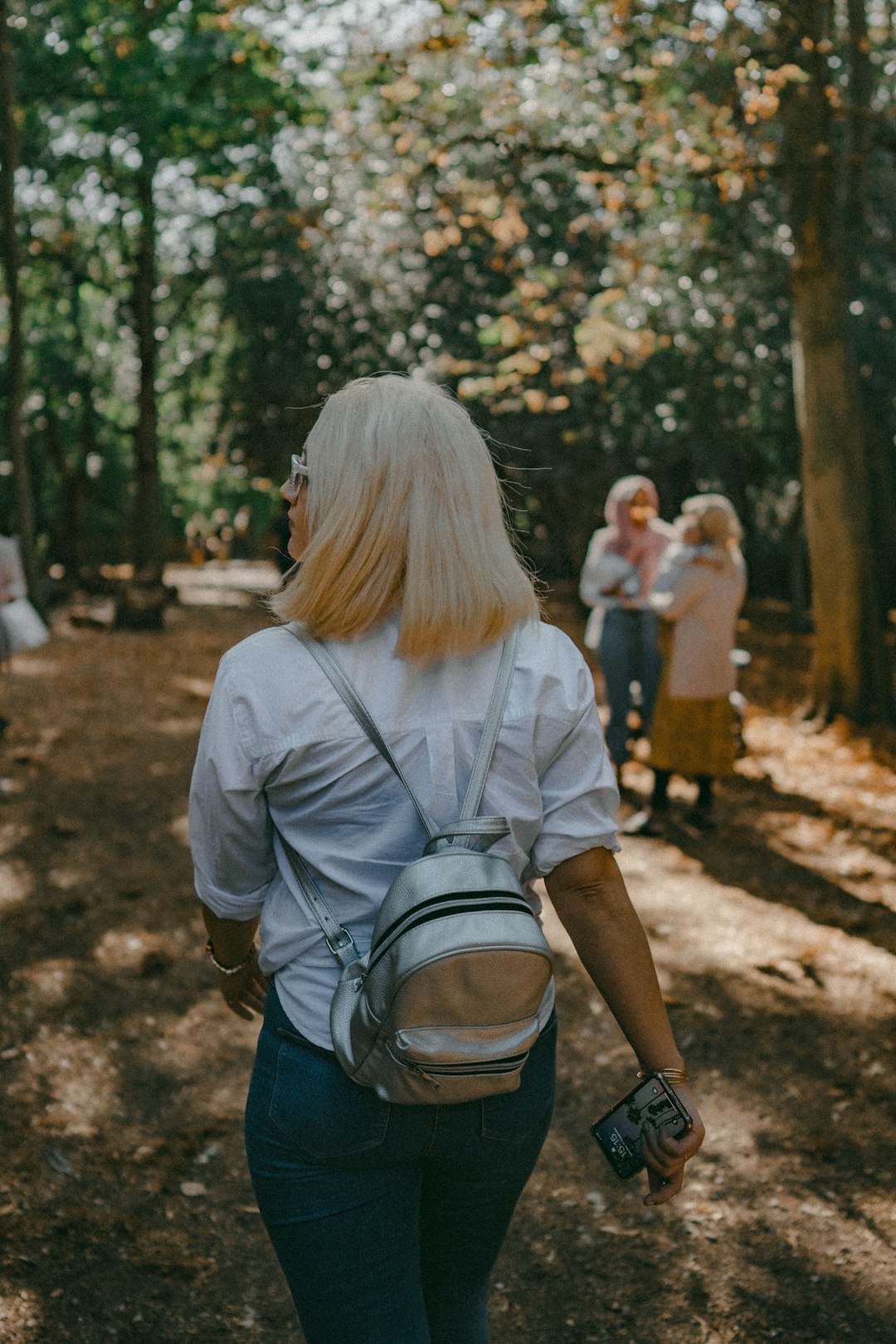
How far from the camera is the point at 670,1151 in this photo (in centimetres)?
184

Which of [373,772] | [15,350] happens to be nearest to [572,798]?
[373,772]

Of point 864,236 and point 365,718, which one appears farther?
point 864,236

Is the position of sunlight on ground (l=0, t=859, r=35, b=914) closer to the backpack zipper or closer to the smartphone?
the smartphone

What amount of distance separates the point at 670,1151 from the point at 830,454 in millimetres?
9515

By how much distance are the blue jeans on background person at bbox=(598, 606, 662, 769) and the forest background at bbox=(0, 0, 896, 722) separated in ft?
4.16

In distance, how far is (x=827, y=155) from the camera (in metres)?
9.38

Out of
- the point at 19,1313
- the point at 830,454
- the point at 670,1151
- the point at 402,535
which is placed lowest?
Answer: the point at 19,1313

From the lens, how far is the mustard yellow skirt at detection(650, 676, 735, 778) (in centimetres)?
741

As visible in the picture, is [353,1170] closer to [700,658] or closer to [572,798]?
[572,798]

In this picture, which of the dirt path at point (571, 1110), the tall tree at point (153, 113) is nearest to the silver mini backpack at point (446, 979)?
the dirt path at point (571, 1110)

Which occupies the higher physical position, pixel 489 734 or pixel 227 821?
pixel 489 734

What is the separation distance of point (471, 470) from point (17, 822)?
6484 mm

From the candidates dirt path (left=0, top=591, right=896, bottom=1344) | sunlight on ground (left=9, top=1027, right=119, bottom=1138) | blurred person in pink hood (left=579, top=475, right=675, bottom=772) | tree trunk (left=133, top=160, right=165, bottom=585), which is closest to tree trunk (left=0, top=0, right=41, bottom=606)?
tree trunk (left=133, top=160, right=165, bottom=585)

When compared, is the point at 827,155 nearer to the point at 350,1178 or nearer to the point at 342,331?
the point at 350,1178
